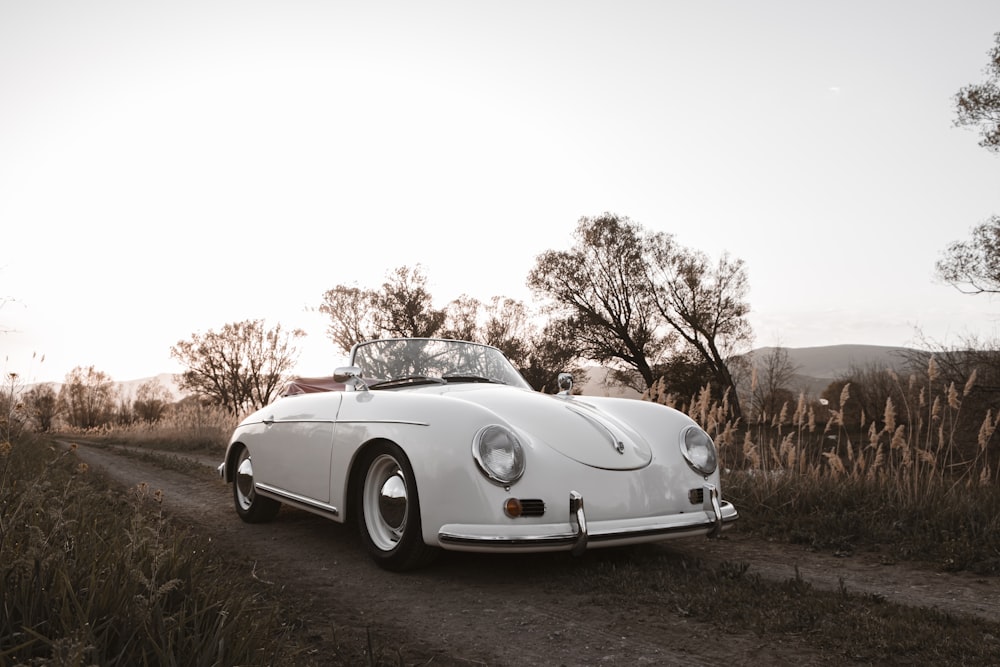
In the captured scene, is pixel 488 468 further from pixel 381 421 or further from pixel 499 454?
pixel 381 421

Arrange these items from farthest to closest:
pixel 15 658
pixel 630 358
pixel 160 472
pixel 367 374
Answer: pixel 630 358, pixel 160 472, pixel 367 374, pixel 15 658

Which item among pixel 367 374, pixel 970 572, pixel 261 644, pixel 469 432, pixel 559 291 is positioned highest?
pixel 559 291

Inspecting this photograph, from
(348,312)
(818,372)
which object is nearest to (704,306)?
(348,312)

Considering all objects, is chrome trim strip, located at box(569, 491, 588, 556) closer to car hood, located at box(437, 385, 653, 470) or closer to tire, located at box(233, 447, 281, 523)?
car hood, located at box(437, 385, 653, 470)

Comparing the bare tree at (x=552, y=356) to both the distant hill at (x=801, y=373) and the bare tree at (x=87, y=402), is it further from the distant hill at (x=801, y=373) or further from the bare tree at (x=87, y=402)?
the bare tree at (x=87, y=402)

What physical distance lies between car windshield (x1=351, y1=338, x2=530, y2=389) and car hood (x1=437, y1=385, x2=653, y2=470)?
0.76 m

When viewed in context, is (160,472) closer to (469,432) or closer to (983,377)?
(469,432)

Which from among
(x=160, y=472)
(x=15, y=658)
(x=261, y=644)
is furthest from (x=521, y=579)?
(x=160, y=472)

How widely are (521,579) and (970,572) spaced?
8.85ft

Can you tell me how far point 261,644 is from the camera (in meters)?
2.18

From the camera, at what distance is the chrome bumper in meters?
3.27

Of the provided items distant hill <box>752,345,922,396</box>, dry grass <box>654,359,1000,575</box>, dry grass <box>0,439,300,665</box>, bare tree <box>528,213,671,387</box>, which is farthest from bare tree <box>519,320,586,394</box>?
dry grass <box>0,439,300,665</box>

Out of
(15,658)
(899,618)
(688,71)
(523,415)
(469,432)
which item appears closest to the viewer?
(15,658)

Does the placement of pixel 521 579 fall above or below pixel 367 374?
below
